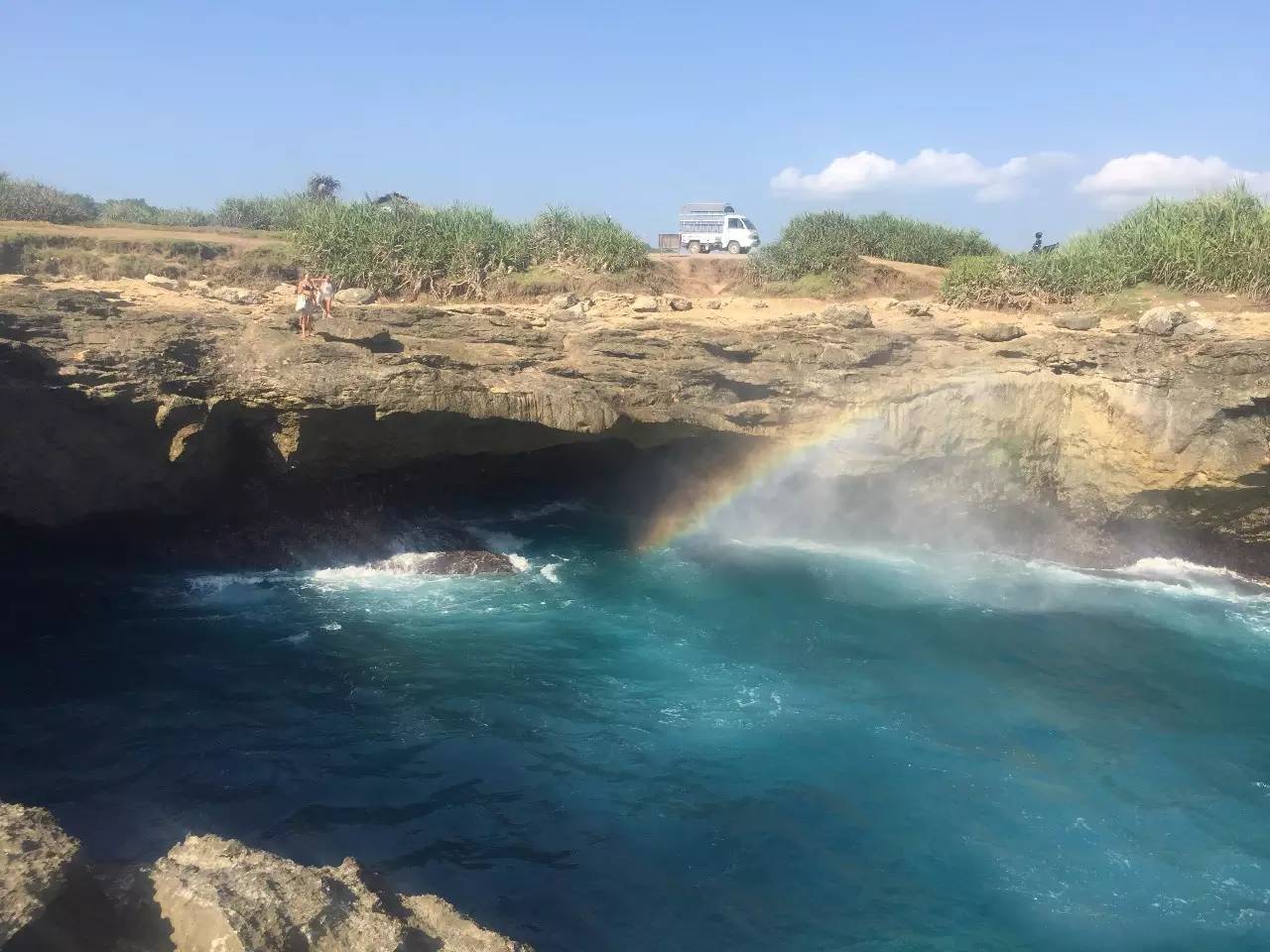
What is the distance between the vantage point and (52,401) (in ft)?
48.9

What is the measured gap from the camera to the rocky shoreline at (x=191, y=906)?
215 inches

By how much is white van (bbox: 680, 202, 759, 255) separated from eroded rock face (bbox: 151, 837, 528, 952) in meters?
31.8

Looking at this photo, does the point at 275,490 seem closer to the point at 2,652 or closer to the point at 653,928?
the point at 2,652

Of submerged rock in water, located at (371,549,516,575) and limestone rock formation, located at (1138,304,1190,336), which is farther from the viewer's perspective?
submerged rock in water, located at (371,549,516,575)

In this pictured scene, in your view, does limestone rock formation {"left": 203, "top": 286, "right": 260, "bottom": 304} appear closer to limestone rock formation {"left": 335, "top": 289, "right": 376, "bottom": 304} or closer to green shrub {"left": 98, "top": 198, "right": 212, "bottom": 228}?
limestone rock formation {"left": 335, "top": 289, "right": 376, "bottom": 304}

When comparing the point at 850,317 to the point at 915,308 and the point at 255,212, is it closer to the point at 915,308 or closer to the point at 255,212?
the point at 915,308

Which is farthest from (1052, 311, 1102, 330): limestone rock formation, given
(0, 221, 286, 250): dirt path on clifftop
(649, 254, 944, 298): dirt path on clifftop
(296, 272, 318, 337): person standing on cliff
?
(0, 221, 286, 250): dirt path on clifftop

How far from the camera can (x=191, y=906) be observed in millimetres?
5715

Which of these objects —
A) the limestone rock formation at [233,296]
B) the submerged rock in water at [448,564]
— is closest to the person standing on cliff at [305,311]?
the limestone rock formation at [233,296]

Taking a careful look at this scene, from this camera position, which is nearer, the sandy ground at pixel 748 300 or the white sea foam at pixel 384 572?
the white sea foam at pixel 384 572

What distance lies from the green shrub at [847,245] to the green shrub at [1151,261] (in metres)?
4.07

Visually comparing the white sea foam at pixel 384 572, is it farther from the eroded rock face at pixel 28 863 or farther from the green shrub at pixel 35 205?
the green shrub at pixel 35 205

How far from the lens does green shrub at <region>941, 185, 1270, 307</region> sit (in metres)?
20.5

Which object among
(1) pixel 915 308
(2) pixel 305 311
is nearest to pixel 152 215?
(2) pixel 305 311
